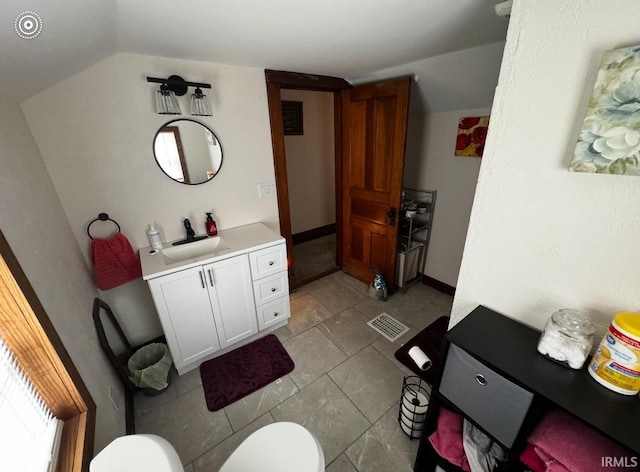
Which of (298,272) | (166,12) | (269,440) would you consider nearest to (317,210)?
(298,272)

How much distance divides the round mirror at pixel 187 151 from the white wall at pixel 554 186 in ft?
5.75

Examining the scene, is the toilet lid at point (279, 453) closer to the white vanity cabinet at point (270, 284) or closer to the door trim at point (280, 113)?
the white vanity cabinet at point (270, 284)

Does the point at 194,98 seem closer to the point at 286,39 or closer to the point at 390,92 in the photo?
the point at 286,39

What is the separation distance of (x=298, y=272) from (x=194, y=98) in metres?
2.02

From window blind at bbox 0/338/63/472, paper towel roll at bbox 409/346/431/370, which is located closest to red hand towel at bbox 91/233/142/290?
window blind at bbox 0/338/63/472

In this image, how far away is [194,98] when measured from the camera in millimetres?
1711

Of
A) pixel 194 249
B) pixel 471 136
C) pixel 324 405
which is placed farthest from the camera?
pixel 471 136

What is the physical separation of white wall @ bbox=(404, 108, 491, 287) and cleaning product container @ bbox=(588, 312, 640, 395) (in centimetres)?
166

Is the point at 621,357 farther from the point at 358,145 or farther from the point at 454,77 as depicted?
the point at 358,145

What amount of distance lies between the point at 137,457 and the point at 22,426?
0.39 metres

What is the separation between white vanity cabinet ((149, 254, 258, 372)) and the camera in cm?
156

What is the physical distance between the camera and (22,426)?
2.35 ft

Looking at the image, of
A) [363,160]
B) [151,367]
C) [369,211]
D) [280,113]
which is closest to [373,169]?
[363,160]

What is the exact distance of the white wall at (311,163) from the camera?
3367mm
